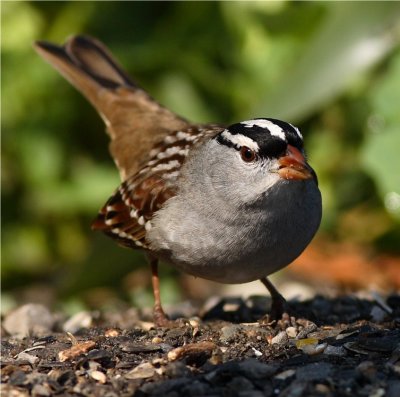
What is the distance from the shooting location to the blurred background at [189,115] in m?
6.93

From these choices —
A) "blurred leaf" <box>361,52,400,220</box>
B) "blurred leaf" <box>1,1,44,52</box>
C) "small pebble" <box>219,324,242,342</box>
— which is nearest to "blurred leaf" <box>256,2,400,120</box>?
"blurred leaf" <box>361,52,400,220</box>

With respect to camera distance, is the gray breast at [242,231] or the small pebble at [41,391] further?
the gray breast at [242,231]

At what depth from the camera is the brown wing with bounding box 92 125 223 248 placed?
4984 mm

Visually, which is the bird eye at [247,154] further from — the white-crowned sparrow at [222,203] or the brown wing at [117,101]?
the brown wing at [117,101]

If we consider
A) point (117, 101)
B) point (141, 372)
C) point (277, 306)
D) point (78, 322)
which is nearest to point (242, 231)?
point (277, 306)

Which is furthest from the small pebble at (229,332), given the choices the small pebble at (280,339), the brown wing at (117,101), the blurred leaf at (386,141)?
the blurred leaf at (386,141)

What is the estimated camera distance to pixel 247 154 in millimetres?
4336

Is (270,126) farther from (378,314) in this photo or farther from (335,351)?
(378,314)

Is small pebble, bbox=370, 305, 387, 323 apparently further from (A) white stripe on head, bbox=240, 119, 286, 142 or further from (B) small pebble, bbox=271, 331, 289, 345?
(A) white stripe on head, bbox=240, 119, 286, 142

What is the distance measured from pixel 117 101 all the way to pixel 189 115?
46.5 inches

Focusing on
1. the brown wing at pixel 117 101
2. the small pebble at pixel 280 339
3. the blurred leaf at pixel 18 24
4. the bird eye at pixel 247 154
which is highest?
the blurred leaf at pixel 18 24

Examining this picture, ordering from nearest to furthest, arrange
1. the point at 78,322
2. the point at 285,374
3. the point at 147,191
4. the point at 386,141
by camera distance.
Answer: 1. the point at 285,374
2. the point at 147,191
3. the point at 78,322
4. the point at 386,141

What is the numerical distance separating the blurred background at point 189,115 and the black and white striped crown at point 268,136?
98.7 inches

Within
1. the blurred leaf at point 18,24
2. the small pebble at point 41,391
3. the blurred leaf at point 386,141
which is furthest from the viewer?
the blurred leaf at point 18,24
